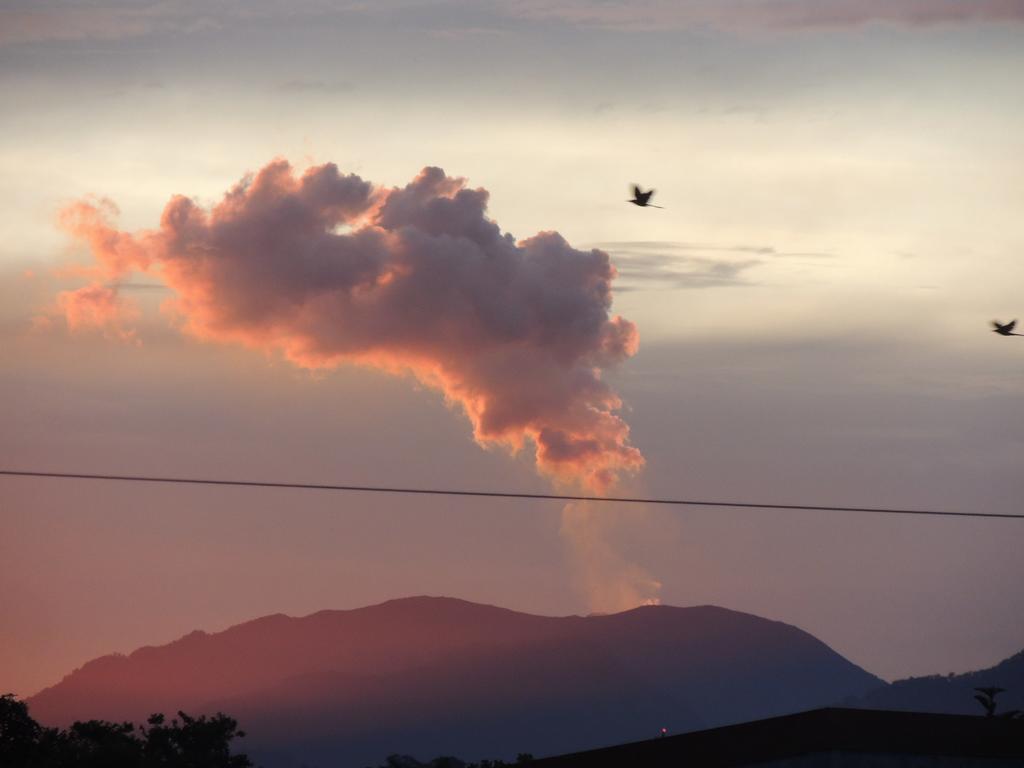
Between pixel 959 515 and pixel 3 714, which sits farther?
pixel 3 714

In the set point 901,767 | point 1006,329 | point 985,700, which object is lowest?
point 901,767

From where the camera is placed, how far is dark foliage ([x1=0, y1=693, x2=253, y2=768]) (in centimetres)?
8962

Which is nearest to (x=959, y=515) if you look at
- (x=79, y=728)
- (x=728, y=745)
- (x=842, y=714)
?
(x=842, y=714)

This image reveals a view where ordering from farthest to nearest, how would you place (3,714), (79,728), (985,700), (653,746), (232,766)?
1. (232,766)
2. (79,728)
3. (3,714)
4. (985,700)
5. (653,746)

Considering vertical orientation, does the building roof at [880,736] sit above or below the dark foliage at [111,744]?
below

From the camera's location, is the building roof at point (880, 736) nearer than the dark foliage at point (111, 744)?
Yes

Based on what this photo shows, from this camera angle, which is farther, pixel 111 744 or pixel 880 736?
pixel 111 744

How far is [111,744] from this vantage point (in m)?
Result: 93.3

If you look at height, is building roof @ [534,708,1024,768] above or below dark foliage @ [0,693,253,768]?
below

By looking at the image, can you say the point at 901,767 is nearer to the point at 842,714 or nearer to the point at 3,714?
the point at 842,714

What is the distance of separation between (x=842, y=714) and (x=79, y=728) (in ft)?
241

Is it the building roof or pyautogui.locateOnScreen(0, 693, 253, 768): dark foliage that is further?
pyautogui.locateOnScreen(0, 693, 253, 768): dark foliage

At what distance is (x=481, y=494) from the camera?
125ft

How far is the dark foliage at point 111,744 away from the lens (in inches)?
3529
